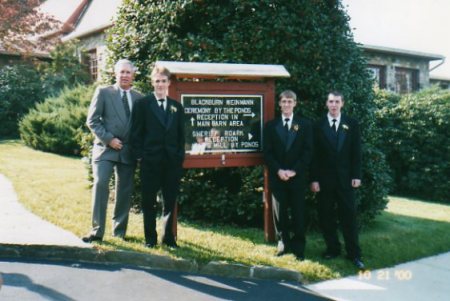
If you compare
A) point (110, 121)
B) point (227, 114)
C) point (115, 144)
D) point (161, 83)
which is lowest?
point (115, 144)

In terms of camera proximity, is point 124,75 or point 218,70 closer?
point 218,70

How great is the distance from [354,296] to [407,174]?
26.3 ft

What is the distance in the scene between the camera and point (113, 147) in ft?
18.7

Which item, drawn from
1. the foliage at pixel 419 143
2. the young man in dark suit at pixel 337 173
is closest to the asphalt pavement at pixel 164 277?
the young man in dark suit at pixel 337 173

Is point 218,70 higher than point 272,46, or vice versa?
point 272,46

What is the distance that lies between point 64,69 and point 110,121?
1693 centimetres

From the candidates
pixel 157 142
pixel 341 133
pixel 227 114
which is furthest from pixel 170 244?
pixel 341 133

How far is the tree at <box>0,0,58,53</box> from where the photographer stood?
710 inches

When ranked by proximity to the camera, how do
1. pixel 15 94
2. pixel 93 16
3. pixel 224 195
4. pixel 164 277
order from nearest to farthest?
pixel 164 277 < pixel 224 195 < pixel 15 94 < pixel 93 16

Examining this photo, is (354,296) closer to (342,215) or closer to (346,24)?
(342,215)

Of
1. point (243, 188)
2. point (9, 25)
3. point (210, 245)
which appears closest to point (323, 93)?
point (243, 188)

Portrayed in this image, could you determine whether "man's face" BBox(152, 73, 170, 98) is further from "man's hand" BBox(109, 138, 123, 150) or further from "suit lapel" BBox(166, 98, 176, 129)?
"man's hand" BBox(109, 138, 123, 150)
